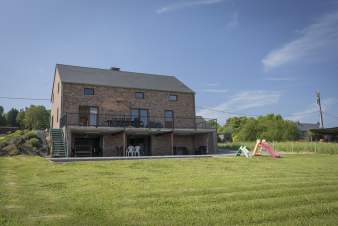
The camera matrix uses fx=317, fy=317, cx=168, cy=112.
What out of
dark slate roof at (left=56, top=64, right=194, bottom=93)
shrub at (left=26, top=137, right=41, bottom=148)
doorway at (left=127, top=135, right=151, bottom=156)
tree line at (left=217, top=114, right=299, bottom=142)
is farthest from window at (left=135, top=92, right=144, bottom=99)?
tree line at (left=217, top=114, right=299, bottom=142)

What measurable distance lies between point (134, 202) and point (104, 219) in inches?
49.5

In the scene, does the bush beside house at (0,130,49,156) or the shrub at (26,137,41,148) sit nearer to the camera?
the bush beside house at (0,130,49,156)

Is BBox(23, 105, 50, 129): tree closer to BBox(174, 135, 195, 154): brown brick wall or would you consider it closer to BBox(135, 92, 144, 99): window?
BBox(135, 92, 144, 99): window

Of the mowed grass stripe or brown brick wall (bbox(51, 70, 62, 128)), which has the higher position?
brown brick wall (bbox(51, 70, 62, 128))

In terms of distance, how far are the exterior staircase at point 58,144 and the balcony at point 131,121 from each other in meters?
0.81

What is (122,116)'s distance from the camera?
2612 centimetres

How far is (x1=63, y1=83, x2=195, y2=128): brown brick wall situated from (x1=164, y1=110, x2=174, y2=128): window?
34cm

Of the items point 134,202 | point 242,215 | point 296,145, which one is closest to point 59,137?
point 134,202

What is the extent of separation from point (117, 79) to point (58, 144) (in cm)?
847

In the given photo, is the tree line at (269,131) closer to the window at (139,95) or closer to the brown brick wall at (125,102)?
the brown brick wall at (125,102)

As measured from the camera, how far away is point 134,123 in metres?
25.2

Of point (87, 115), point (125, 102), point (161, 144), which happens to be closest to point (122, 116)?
point (125, 102)

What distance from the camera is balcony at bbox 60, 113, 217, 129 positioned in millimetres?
23859

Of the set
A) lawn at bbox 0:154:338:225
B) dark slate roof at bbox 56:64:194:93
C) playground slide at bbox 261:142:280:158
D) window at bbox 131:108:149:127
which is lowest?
lawn at bbox 0:154:338:225
